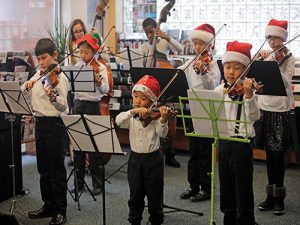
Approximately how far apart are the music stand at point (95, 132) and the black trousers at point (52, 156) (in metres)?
0.29

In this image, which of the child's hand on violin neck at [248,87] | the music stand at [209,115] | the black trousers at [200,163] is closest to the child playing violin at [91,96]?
the black trousers at [200,163]

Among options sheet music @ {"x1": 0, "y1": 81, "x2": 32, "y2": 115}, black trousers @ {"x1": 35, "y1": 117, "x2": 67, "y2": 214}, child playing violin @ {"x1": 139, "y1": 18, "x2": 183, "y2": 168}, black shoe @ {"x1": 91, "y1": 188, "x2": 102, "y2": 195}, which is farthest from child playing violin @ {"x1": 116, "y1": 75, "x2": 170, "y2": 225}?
child playing violin @ {"x1": 139, "y1": 18, "x2": 183, "y2": 168}

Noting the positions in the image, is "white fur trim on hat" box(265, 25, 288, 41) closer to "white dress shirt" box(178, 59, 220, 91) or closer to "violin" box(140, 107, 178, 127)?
"white dress shirt" box(178, 59, 220, 91)

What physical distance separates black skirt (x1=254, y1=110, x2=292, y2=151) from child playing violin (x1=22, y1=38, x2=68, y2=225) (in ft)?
4.58

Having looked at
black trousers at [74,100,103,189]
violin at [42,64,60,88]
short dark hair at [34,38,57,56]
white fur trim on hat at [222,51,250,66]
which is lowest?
black trousers at [74,100,103,189]

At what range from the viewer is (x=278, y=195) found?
343 cm

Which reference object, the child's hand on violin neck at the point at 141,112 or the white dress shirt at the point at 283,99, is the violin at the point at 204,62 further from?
the child's hand on violin neck at the point at 141,112

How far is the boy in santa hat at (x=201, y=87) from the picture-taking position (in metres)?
3.46

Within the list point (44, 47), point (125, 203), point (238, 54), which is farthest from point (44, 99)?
point (238, 54)

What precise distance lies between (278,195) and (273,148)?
36 centimetres

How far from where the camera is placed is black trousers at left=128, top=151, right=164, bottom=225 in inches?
111

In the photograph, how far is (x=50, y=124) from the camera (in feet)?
10.4

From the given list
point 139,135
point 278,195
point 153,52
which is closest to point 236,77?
point 139,135

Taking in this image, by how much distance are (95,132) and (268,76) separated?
1.08 meters
